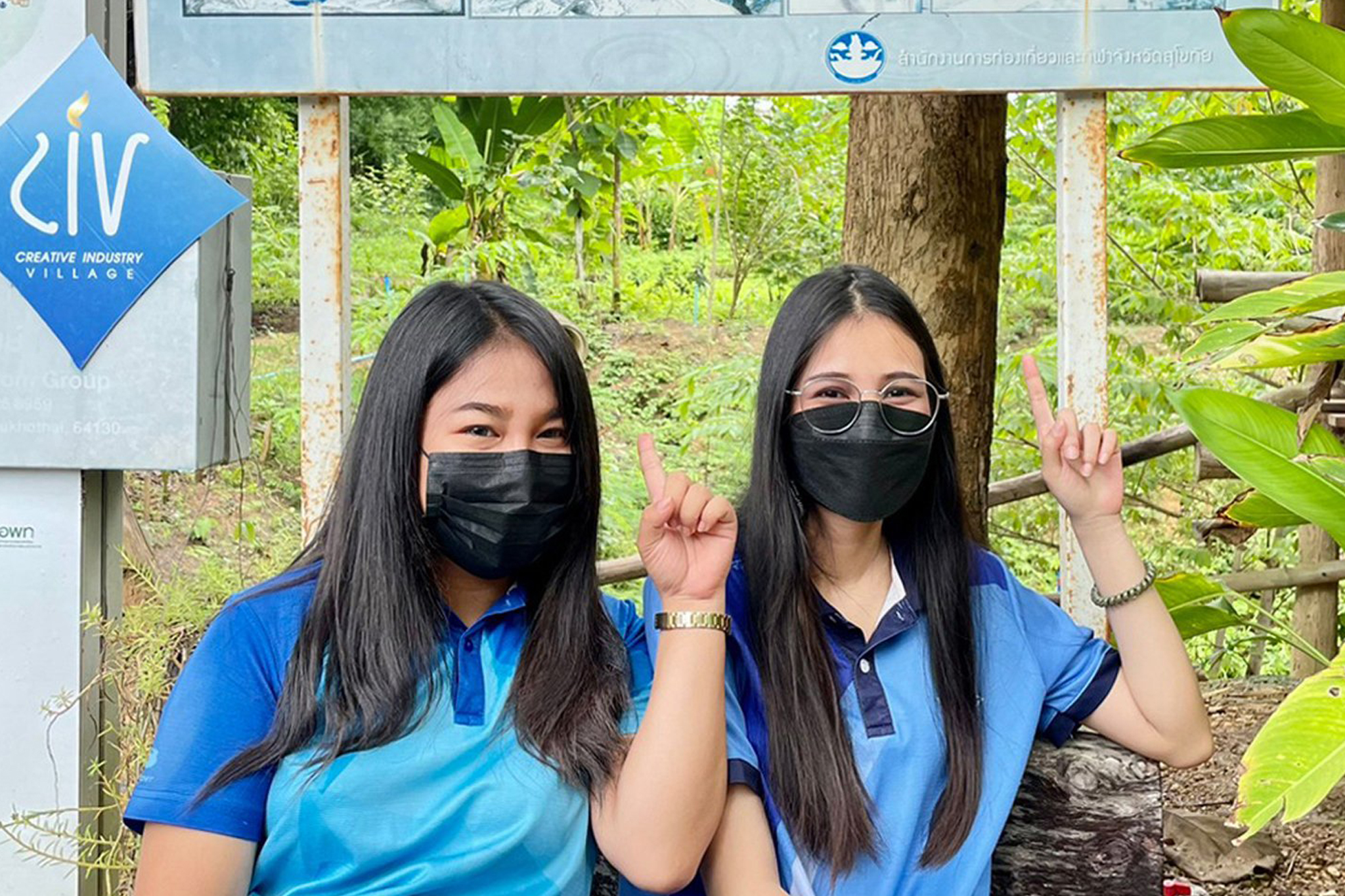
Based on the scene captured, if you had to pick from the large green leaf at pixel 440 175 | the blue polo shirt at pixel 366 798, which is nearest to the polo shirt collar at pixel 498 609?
the blue polo shirt at pixel 366 798

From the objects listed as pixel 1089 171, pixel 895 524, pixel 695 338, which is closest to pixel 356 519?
pixel 895 524

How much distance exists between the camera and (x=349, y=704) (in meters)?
1.94

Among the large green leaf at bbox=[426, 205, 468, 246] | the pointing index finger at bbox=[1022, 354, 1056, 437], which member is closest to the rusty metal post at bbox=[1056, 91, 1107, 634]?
the pointing index finger at bbox=[1022, 354, 1056, 437]

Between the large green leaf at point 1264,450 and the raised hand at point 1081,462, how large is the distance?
0.21 meters

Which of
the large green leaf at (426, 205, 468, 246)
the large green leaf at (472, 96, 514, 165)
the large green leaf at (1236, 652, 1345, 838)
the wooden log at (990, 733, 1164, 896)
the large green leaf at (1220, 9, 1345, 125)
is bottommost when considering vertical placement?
the wooden log at (990, 733, 1164, 896)

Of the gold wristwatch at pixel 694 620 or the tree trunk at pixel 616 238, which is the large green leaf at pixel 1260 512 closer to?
the gold wristwatch at pixel 694 620

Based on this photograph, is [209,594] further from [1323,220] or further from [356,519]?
[1323,220]

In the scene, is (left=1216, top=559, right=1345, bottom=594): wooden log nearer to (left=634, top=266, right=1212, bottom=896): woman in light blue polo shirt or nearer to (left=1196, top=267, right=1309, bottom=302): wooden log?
(left=1196, top=267, right=1309, bottom=302): wooden log

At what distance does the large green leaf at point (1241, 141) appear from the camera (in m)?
2.58

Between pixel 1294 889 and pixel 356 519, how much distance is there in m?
2.50

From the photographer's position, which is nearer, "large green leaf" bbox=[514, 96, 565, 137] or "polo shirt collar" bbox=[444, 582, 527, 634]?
"polo shirt collar" bbox=[444, 582, 527, 634]

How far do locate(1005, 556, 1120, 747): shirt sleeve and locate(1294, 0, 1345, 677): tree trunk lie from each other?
2.46 meters

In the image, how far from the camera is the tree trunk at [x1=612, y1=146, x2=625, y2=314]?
8852mm

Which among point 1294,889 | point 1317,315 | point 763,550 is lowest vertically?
point 1294,889
